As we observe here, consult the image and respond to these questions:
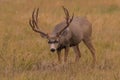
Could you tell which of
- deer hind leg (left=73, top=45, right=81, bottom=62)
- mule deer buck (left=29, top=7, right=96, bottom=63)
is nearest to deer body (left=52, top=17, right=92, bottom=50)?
mule deer buck (left=29, top=7, right=96, bottom=63)

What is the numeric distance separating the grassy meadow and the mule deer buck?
1.13ft

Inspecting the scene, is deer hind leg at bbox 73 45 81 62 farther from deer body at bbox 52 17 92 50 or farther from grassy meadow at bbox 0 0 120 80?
deer body at bbox 52 17 92 50

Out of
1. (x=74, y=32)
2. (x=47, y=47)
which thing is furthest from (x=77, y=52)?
(x=47, y=47)

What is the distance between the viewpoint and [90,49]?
12.6m

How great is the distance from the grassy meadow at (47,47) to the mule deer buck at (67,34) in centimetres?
35

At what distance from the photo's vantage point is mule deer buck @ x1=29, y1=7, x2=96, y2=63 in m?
11.0

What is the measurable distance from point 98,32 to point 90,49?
3.74m

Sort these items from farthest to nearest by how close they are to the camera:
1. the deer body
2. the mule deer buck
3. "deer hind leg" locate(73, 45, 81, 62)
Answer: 1. "deer hind leg" locate(73, 45, 81, 62)
2. the deer body
3. the mule deer buck

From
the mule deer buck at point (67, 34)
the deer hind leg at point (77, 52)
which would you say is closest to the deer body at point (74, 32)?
the mule deer buck at point (67, 34)

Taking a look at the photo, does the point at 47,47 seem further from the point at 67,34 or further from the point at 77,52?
the point at 67,34

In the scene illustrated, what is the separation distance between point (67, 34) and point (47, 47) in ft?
6.25

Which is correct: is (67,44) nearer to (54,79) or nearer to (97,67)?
(97,67)

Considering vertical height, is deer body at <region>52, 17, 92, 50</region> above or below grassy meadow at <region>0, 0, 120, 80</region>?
above

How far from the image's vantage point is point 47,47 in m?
13.2
